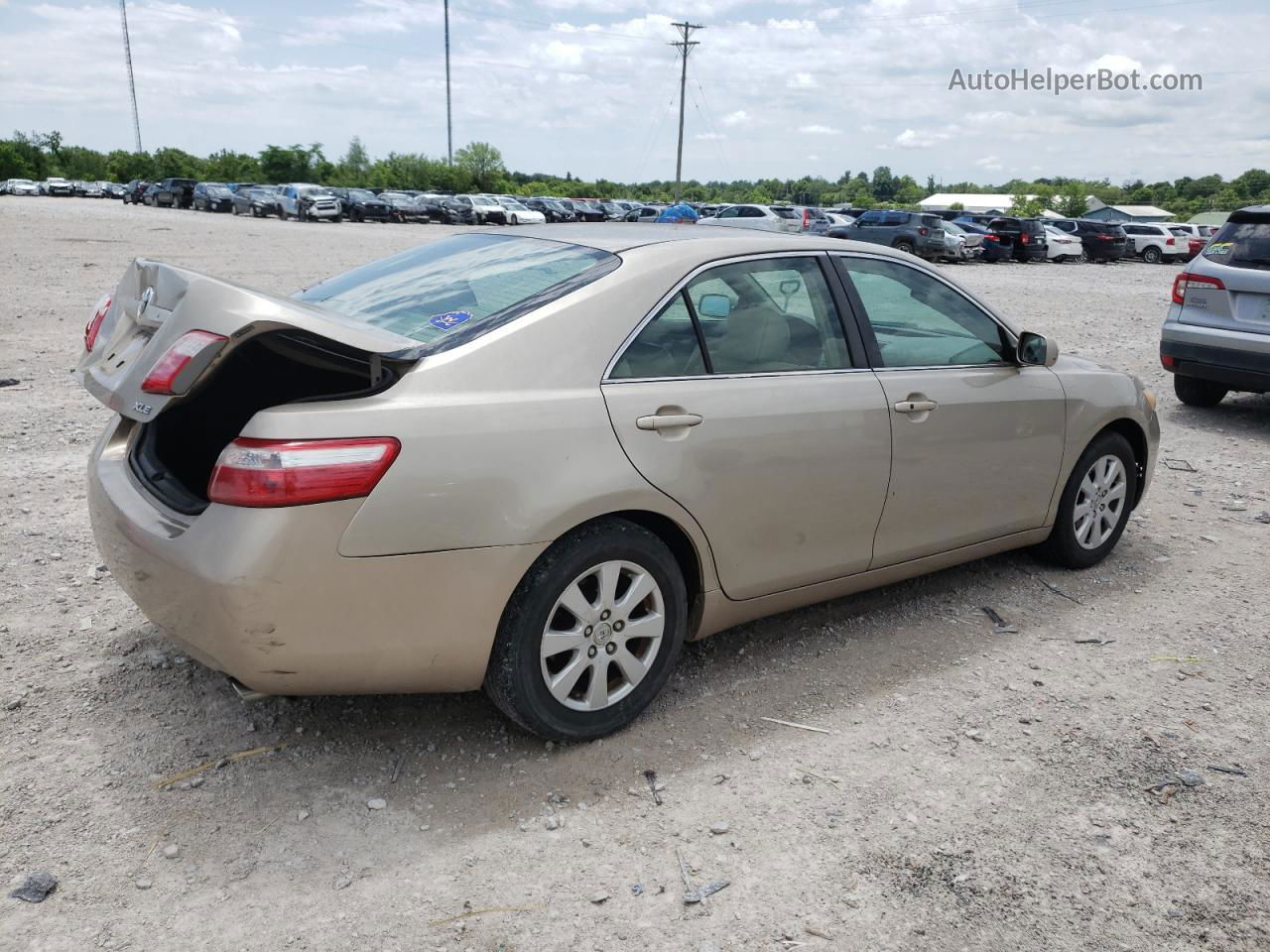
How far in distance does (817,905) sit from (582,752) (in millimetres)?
923

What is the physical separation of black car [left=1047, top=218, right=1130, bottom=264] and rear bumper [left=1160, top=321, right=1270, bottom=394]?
30.1 m

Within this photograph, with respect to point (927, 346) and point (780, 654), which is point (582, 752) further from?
point (927, 346)

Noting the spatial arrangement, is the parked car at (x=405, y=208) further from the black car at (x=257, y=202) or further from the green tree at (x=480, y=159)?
the green tree at (x=480, y=159)

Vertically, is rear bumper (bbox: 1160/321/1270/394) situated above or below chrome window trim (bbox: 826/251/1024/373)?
below

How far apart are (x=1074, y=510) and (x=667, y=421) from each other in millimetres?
2553

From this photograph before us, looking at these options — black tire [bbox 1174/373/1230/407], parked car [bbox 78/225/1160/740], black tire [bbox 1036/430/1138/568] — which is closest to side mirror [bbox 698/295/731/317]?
parked car [bbox 78/225/1160/740]

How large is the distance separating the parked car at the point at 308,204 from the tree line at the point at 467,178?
119 ft

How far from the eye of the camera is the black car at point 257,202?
46.6 meters

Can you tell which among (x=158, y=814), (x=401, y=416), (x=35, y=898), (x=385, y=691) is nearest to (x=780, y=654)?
(x=385, y=691)

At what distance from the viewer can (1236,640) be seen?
4375mm

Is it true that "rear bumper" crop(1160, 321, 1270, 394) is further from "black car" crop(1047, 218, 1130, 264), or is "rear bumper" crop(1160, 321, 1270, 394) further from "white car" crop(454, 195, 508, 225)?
"white car" crop(454, 195, 508, 225)

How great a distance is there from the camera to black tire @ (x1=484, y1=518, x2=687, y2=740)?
9.89 ft

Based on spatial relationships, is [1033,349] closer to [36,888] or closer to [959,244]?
[36,888]

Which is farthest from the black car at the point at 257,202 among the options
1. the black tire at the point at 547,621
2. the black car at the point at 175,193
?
the black tire at the point at 547,621
